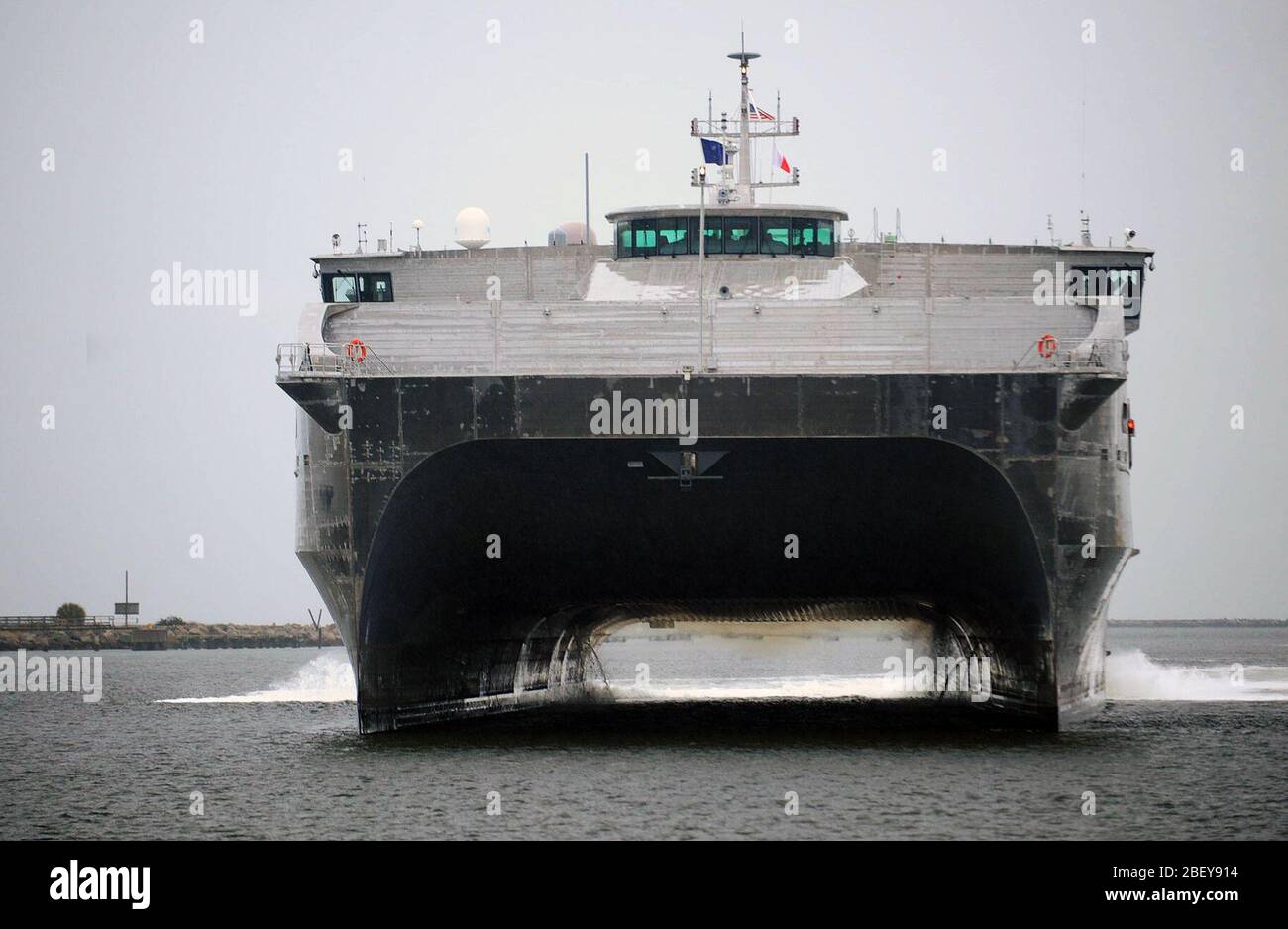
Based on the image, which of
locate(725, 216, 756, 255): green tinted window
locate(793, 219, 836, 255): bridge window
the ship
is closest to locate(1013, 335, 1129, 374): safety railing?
the ship

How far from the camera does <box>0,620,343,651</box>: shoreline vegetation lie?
13950 cm

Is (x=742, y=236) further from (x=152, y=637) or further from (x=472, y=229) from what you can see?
(x=152, y=637)

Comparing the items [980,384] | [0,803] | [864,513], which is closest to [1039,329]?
[980,384]

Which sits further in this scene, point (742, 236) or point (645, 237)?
point (645, 237)

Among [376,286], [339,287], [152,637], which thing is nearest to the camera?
[376,286]

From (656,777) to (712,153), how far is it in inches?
614

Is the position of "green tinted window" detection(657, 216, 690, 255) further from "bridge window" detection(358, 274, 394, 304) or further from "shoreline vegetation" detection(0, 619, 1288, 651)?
"shoreline vegetation" detection(0, 619, 1288, 651)

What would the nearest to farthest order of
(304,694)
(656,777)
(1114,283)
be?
(656,777)
(1114,283)
(304,694)

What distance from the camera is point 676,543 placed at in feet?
122

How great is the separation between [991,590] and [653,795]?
1011 cm

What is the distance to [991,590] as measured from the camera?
37500 mm

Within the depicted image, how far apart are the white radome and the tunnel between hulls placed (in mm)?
9734

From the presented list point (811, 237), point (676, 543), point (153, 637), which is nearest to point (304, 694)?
point (811, 237)
